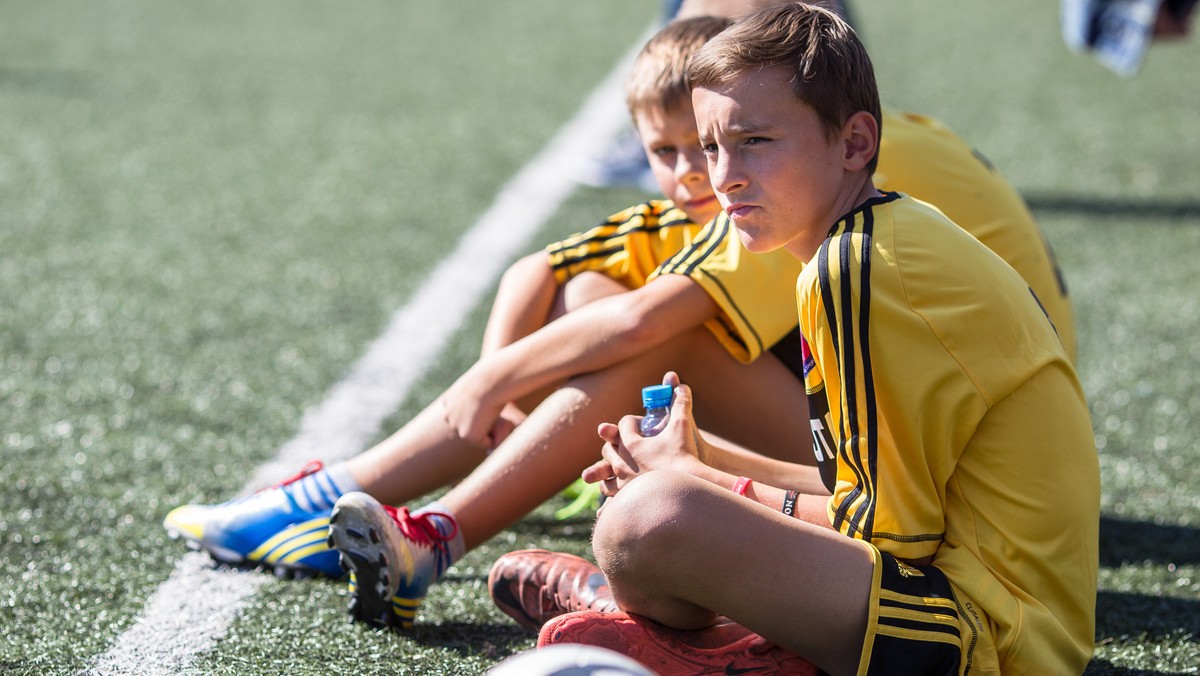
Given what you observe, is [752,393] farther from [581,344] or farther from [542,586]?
[542,586]

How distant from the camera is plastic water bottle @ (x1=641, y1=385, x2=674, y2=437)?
87.4 inches

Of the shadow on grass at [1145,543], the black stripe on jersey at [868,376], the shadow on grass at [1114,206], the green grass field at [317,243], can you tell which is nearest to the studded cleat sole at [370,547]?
the green grass field at [317,243]

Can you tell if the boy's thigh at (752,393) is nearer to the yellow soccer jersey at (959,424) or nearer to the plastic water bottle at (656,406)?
the plastic water bottle at (656,406)

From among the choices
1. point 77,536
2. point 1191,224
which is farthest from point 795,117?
point 1191,224

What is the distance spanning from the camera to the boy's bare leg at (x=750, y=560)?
6.26 feet

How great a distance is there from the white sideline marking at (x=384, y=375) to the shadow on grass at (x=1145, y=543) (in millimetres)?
1826

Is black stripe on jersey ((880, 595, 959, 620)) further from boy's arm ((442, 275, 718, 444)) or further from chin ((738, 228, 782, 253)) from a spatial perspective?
boy's arm ((442, 275, 718, 444))

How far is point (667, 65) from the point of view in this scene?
2729 mm

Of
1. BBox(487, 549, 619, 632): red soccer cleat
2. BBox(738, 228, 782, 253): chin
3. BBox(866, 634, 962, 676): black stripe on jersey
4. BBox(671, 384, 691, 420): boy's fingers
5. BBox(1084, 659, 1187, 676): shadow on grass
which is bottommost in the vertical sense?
BBox(1084, 659, 1187, 676): shadow on grass

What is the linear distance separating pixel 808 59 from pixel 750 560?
76 cm

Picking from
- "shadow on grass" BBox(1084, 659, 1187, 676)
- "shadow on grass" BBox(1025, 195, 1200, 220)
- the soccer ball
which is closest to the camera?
the soccer ball

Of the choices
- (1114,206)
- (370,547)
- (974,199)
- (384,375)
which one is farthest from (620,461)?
(1114,206)

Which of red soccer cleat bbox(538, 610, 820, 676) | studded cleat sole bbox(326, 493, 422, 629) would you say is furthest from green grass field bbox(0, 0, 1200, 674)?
red soccer cleat bbox(538, 610, 820, 676)

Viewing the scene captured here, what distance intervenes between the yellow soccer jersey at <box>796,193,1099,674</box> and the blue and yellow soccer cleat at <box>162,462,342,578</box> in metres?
1.14
